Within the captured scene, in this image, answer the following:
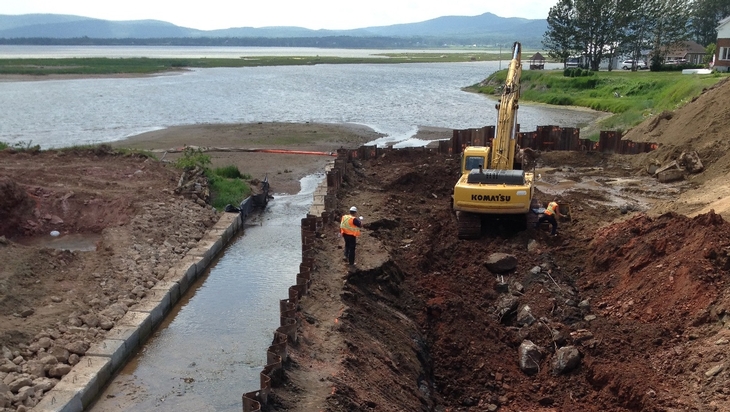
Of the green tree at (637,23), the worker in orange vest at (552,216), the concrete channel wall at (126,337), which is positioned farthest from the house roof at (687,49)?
the concrete channel wall at (126,337)

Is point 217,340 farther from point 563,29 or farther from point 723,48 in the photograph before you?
point 563,29

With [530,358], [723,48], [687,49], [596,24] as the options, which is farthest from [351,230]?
[687,49]

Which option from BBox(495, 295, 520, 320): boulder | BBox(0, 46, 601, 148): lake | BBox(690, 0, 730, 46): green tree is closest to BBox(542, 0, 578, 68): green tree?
BBox(0, 46, 601, 148): lake

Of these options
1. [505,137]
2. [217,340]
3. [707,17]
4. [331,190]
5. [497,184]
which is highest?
[707,17]

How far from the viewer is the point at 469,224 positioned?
17.1m

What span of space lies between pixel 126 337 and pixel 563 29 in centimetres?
7446

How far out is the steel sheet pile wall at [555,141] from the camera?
92.4 feet

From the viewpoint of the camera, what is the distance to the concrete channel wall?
448 inches

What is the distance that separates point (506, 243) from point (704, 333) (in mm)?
6111

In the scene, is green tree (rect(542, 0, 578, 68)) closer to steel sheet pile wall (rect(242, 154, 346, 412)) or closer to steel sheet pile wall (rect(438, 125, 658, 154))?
steel sheet pile wall (rect(438, 125, 658, 154))

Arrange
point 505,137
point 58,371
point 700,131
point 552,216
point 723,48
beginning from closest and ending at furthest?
point 58,371 → point 552,216 → point 505,137 → point 700,131 → point 723,48

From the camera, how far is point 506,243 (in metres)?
16.9

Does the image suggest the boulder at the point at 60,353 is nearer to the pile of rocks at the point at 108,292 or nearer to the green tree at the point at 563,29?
the pile of rocks at the point at 108,292

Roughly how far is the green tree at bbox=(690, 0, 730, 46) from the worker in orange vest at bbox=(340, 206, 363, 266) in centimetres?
9632
